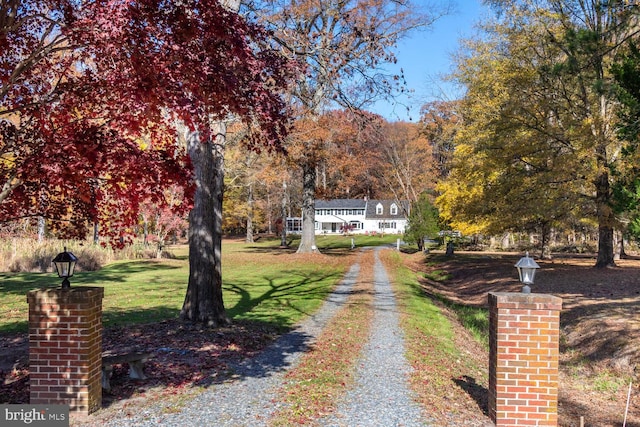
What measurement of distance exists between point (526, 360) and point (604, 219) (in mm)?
14592

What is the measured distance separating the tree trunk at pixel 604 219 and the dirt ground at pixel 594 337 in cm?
57

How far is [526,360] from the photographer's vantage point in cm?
518

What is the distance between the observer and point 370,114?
1072 centimetres

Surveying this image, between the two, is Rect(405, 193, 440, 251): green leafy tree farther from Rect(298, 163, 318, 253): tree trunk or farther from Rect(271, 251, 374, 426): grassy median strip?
Rect(271, 251, 374, 426): grassy median strip

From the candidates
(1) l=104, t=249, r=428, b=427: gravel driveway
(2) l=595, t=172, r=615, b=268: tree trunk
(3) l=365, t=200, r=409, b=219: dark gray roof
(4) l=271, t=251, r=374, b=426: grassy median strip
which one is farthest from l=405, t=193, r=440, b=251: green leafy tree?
(3) l=365, t=200, r=409, b=219: dark gray roof

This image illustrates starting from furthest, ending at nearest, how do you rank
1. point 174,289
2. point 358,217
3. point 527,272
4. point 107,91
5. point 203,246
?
point 358,217
point 174,289
point 203,246
point 527,272
point 107,91

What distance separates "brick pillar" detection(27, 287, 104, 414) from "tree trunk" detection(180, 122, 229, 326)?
4.14 m

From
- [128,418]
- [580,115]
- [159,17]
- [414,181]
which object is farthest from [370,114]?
[414,181]

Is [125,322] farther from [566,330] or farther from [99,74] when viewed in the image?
[566,330]

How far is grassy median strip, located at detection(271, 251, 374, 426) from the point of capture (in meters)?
5.59

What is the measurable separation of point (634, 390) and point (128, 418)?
25.3 feet

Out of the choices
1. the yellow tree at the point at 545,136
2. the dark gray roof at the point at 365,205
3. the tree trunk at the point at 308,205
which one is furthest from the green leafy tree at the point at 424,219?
the dark gray roof at the point at 365,205

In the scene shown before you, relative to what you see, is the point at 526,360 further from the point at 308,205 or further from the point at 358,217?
the point at 358,217

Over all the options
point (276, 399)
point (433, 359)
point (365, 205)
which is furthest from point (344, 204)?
point (276, 399)
